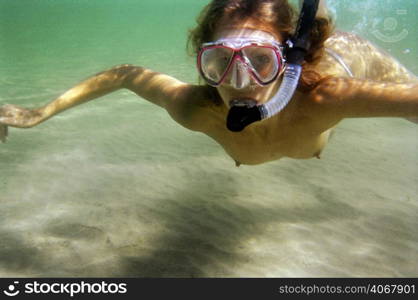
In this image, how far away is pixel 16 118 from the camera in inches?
138

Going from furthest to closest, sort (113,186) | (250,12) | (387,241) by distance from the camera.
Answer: (113,186) < (387,241) < (250,12)

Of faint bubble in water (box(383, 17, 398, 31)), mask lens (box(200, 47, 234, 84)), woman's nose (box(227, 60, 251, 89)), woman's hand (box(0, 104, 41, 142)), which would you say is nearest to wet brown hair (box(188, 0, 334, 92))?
mask lens (box(200, 47, 234, 84))

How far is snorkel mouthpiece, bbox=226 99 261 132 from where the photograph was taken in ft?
7.65

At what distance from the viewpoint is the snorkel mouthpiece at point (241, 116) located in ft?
7.65

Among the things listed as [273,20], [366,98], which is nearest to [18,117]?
[273,20]

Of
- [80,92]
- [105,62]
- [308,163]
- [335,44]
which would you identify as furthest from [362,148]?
[105,62]

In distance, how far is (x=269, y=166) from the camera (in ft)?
19.3

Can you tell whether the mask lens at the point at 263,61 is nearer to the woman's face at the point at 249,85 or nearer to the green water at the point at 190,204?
the woman's face at the point at 249,85

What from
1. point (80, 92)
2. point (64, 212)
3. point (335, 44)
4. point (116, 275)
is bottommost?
point (116, 275)

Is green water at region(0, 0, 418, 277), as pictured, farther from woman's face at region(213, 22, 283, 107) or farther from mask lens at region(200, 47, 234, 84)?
woman's face at region(213, 22, 283, 107)

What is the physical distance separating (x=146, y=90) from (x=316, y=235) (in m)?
2.58

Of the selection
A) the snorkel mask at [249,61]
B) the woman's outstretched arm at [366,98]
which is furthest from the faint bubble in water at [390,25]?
the snorkel mask at [249,61]

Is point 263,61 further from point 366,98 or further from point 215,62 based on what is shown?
point 366,98

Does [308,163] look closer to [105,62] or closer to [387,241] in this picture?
[387,241]
